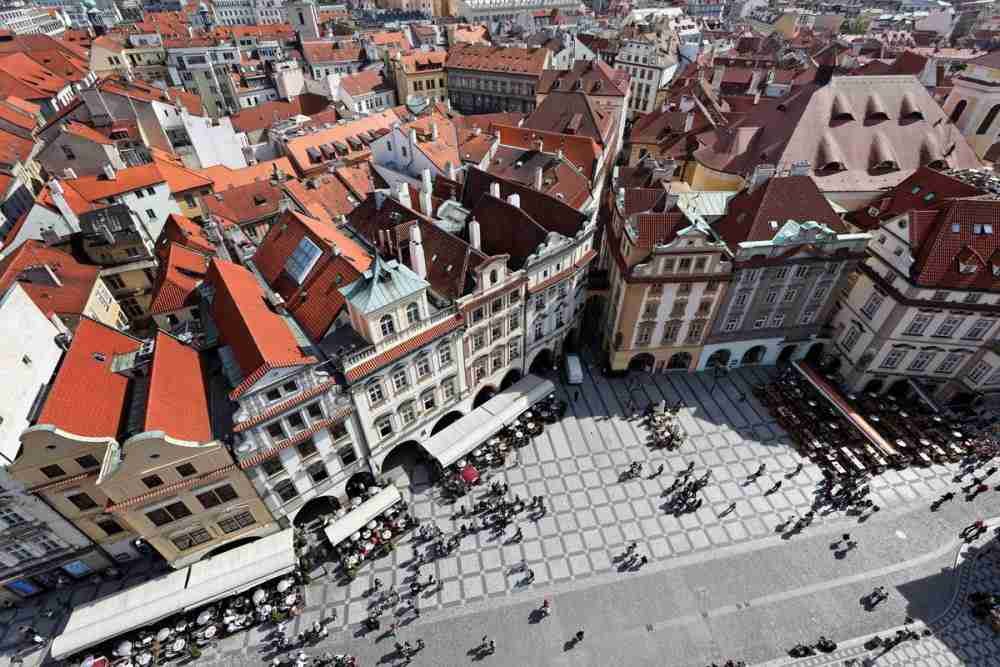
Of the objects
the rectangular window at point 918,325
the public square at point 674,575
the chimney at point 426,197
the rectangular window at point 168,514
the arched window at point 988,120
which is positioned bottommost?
the public square at point 674,575

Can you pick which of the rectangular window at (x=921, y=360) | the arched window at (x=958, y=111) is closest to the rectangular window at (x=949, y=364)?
the rectangular window at (x=921, y=360)

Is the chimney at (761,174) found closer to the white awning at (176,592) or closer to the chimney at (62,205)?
Result: the white awning at (176,592)

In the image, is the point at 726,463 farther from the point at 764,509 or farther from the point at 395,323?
the point at 395,323

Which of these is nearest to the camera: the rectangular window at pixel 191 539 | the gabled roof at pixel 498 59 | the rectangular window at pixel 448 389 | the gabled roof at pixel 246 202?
the rectangular window at pixel 191 539

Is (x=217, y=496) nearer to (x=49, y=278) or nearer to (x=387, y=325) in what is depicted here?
(x=387, y=325)

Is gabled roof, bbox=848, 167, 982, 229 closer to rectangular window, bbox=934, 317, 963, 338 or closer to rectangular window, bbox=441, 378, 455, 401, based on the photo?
rectangular window, bbox=934, 317, 963, 338
